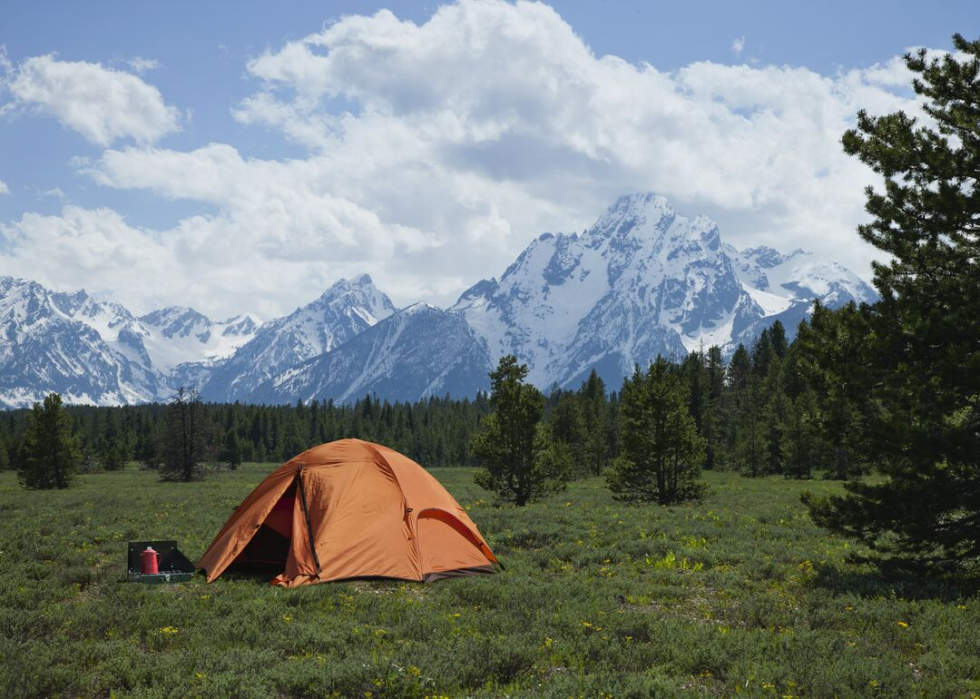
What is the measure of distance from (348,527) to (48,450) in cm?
4702

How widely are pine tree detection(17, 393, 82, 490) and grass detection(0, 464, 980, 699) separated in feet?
126

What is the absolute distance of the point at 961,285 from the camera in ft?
39.5

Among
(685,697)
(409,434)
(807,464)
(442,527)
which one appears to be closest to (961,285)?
(685,697)

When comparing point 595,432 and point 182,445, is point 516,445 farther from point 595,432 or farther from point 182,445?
point 595,432

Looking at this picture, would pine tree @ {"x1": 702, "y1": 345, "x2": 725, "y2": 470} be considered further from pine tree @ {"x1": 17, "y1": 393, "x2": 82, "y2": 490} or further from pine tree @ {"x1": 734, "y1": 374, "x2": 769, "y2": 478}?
pine tree @ {"x1": 17, "y1": 393, "x2": 82, "y2": 490}

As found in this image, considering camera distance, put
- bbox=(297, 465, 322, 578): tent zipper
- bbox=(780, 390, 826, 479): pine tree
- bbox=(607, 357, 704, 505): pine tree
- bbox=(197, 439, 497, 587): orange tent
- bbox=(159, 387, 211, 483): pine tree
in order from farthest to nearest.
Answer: bbox=(159, 387, 211, 483): pine tree → bbox=(780, 390, 826, 479): pine tree → bbox=(607, 357, 704, 505): pine tree → bbox=(197, 439, 497, 587): orange tent → bbox=(297, 465, 322, 578): tent zipper

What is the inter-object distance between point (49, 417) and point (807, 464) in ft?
196

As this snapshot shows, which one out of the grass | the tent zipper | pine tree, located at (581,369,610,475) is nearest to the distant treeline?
pine tree, located at (581,369,610,475)

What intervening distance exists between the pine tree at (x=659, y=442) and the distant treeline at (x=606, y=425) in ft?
21.2

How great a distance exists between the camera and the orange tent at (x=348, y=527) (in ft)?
44.4

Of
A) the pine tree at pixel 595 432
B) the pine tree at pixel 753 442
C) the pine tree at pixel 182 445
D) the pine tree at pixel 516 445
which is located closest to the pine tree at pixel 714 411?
the pine tree at pixel 753 442

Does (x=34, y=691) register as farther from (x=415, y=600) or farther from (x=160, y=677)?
(x=415, y=600)

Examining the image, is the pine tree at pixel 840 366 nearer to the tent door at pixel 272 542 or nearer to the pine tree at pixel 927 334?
the pine tree at pixel 927 334

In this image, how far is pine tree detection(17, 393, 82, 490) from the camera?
162ft
